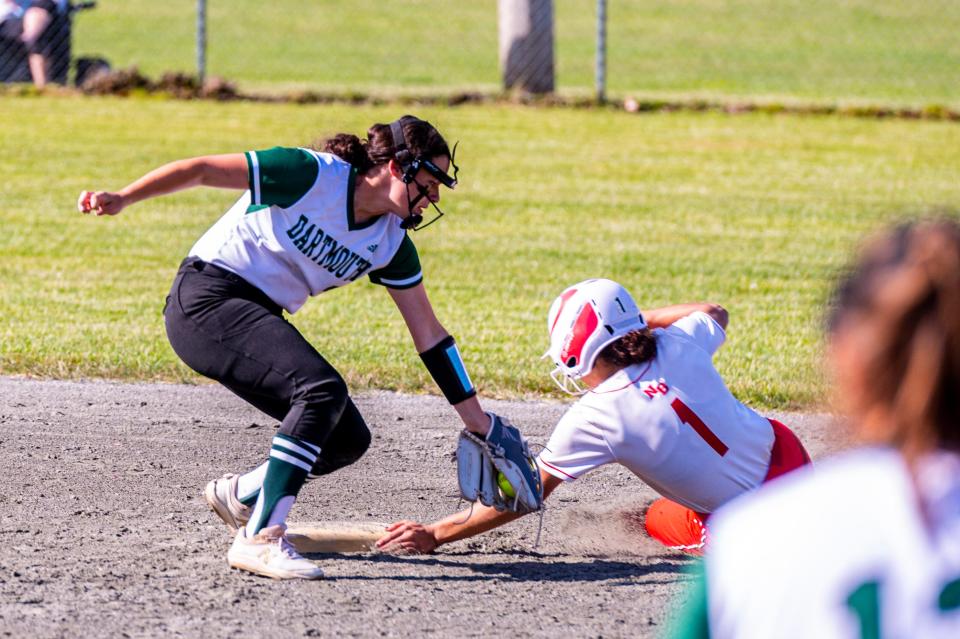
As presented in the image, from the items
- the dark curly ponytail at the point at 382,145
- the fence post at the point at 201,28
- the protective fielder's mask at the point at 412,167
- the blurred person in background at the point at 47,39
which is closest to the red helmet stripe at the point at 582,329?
the protective fielder's mask at the point at 412,167

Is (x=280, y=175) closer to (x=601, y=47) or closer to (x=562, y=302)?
(x=562, y=302)

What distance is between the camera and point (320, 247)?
4.53 metres

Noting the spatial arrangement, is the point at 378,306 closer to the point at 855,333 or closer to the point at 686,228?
the point at 686,228

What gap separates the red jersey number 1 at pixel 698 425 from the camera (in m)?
4.27

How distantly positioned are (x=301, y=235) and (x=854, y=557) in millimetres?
3306

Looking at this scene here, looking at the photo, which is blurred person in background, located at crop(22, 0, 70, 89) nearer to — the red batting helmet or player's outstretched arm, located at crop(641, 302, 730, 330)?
player's outstretched arm, located at crop(641, 302, 730, 330)

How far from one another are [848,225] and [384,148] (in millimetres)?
7635

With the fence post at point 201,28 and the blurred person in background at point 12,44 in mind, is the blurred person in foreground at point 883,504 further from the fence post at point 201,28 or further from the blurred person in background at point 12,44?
the blurred person in background at point 12,44

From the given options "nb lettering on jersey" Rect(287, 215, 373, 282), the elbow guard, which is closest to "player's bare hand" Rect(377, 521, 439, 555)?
the elbow guard

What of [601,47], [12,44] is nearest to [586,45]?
[601,47]

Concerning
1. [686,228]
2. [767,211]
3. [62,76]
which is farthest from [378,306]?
[62,76]

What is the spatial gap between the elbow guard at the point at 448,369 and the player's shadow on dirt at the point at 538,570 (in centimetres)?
55

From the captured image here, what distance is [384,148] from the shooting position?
456 centimetres

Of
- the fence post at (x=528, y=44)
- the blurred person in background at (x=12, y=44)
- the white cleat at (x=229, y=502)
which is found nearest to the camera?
the white cleat at (x=229, y=502)
